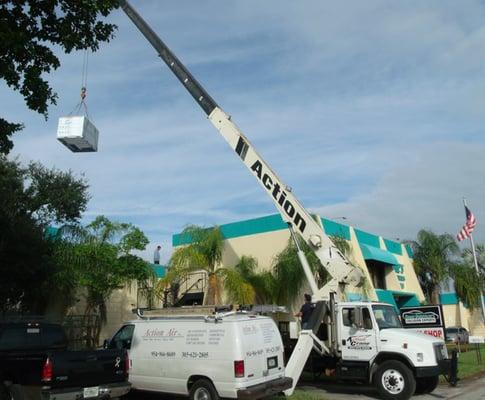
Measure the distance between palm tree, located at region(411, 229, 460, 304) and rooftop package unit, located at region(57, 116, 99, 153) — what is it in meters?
29.6

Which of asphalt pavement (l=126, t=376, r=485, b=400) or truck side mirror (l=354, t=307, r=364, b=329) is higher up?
truck side mirror (l=354, t=307, r=364, b=329)

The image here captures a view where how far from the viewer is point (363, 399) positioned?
13500 millimetres

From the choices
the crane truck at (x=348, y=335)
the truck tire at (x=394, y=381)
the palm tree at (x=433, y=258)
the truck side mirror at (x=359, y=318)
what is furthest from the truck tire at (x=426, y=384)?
the palm tree at (x=433, y=258)

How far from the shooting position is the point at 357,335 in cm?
1430

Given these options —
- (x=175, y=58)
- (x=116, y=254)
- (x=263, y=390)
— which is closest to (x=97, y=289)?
(x=116, y=254)

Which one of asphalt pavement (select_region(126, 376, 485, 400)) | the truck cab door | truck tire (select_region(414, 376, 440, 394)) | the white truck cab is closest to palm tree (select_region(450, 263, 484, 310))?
asphalt pavement (select_region(126, 376, 485, 400))

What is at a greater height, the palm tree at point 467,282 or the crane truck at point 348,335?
the palm tree at point 467,282

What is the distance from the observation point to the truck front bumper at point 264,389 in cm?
1028

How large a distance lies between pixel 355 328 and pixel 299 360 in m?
1.79

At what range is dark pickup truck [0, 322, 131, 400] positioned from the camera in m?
9.59

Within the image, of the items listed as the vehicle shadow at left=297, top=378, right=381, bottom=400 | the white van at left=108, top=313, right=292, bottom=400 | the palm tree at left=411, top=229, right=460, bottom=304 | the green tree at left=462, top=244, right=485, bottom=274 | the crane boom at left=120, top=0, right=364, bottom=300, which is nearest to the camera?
the white van at left=108, top=313, right=292, bottom=400

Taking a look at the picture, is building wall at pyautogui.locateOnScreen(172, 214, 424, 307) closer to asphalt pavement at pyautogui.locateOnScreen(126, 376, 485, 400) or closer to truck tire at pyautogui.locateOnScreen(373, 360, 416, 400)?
asphalt pavement at pyautogui.locateOnScreen(126, 376, 485, 400)

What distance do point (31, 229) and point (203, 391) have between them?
526 inches

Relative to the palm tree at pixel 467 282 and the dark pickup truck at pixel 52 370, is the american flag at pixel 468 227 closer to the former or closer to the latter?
the palm tree at pixel 467 282
